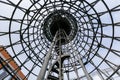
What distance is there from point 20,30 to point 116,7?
11098 millimetres

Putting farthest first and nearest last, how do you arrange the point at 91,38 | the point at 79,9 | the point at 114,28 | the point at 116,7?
the point at 91,38 < the point at 79,9 < the point at 114,28 < the point at 116,7

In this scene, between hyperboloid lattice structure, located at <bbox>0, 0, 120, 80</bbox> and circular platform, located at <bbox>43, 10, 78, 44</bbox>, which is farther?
circular platform, located at <bbox>43, 10, 78, 44</bbox>

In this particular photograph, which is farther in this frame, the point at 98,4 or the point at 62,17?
the point at 62,17

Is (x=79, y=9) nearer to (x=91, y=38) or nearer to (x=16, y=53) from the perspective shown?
(x=91, y=38)

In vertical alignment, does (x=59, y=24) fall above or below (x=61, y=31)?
above

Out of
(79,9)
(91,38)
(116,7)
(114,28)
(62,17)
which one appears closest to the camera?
(116,7)

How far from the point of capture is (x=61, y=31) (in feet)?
86.7

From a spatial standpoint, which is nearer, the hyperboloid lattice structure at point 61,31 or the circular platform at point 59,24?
the hyperboloid lattice structure at point 61,31

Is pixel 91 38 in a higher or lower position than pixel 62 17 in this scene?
lower

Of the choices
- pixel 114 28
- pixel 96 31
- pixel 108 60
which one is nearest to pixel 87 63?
pixel 108 60

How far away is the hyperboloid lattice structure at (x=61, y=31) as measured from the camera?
70.7 ft

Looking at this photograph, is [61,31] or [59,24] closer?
[61,31]

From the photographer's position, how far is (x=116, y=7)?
806 inches

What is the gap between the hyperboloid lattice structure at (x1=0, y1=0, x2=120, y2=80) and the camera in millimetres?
21559
